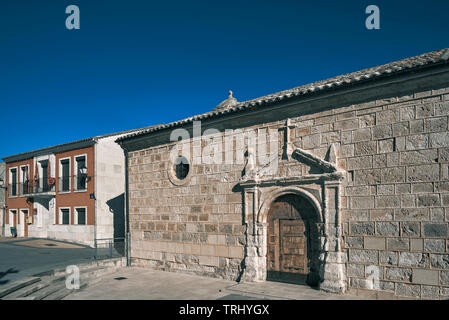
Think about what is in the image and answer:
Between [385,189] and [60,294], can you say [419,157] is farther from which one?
[60,294]

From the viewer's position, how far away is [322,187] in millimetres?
7648

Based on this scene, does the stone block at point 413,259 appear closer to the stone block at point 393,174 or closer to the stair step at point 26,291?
the stone block at point 393,174

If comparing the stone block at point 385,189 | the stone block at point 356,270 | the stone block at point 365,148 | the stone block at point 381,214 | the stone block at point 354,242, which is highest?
the stone block at point 365,148


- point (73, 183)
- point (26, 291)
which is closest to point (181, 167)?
point (26, 291)

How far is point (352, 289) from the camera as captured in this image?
7.16 meters

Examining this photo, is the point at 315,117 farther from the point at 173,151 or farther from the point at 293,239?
the point at 173,151

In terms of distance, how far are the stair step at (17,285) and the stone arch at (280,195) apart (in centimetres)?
573

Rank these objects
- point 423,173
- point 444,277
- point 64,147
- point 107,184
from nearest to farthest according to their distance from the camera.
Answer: point 444,277 < point 423,173 < point 107,184 < point 64,147

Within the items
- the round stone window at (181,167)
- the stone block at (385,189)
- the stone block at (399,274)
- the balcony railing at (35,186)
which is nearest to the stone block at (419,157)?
the stone block at (385,189)

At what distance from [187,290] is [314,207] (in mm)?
3505

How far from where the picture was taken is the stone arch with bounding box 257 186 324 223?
7.65m

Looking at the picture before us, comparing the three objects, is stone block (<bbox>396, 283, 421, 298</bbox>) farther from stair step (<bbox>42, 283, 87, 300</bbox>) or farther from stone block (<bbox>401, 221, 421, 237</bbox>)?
stair step (<bbox>42, 283, 87, 300</bbox>)

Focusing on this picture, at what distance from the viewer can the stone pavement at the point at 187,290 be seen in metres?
7.36
